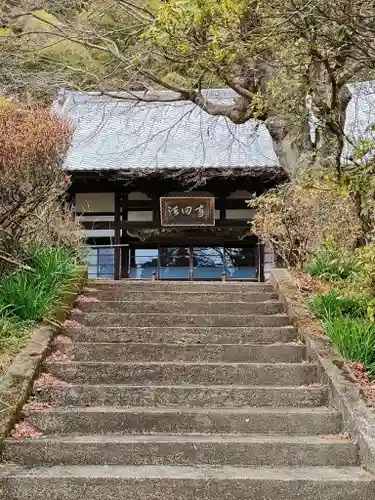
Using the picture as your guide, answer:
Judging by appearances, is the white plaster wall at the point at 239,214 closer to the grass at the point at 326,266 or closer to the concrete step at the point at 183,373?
the grass at the point at 326,266

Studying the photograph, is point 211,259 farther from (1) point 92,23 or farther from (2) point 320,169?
(2) point 320,169

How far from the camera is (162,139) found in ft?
51.0

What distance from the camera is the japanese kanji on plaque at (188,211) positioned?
14188 mm

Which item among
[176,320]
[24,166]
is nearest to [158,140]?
[176,320]

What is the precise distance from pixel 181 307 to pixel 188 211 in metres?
7.77

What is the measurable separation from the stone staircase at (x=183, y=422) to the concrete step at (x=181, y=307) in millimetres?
457

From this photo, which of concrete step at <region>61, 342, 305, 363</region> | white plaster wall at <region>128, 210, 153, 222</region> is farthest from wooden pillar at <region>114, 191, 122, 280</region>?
concrete step at <region>61, 342, 305, 363</region>

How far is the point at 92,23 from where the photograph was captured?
11.5 meters

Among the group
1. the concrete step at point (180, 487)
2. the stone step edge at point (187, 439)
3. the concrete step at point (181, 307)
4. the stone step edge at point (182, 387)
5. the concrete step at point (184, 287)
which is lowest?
the concrete step at point (180, 487)

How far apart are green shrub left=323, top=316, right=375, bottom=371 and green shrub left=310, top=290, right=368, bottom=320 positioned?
54 cm

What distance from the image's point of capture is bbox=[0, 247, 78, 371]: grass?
5.14 m

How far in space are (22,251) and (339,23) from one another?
4.23 m

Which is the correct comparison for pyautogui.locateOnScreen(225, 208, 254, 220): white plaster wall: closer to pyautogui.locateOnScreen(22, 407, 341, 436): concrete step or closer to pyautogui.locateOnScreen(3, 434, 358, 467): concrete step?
pyautogui.locateOnScreen(22, 407, 341, 436): concrete step

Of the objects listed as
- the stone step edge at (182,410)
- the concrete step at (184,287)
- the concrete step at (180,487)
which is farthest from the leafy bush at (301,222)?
the concrete step at (180,487)
